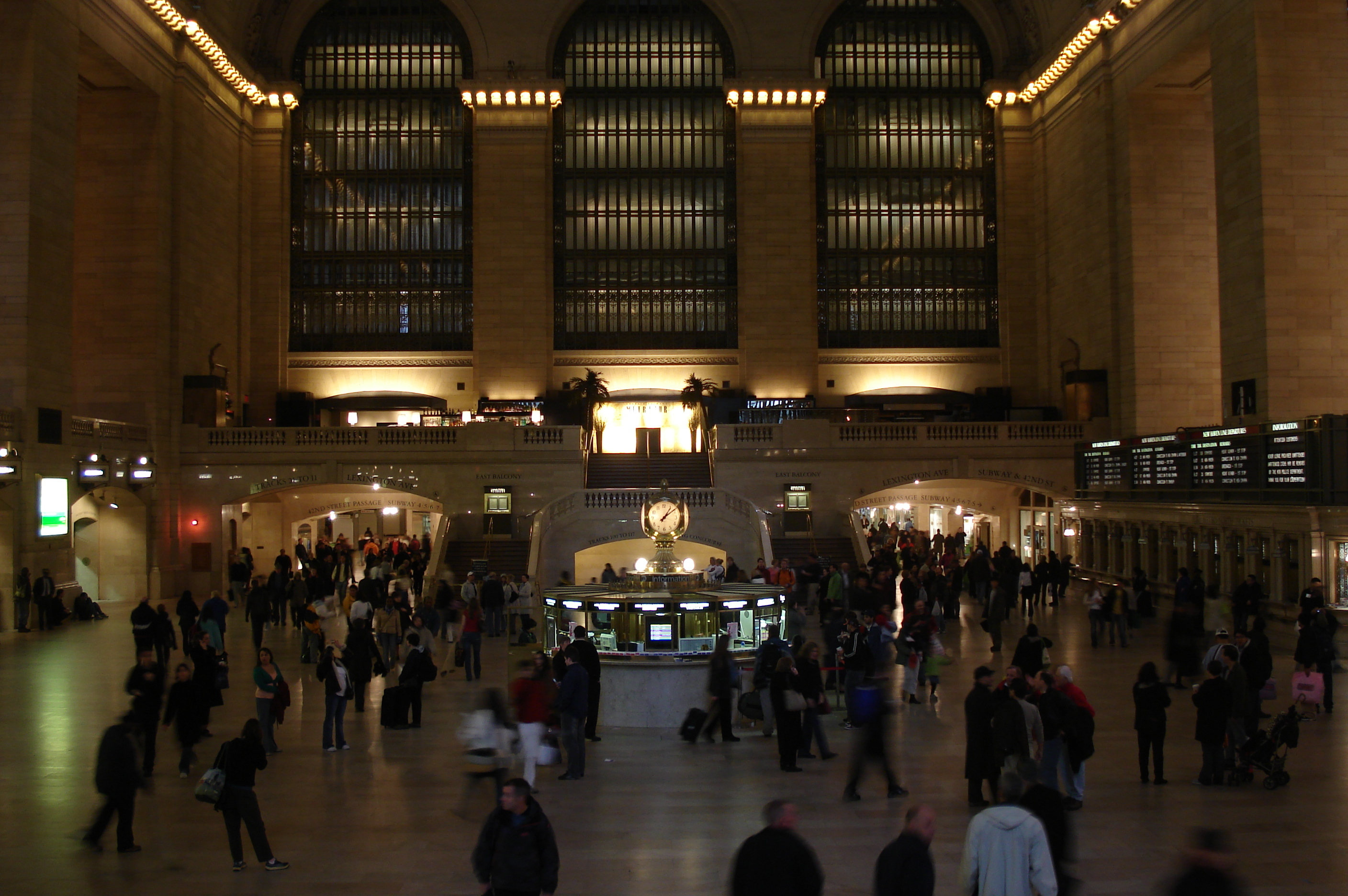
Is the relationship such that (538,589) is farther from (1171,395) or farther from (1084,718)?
(1171,395)

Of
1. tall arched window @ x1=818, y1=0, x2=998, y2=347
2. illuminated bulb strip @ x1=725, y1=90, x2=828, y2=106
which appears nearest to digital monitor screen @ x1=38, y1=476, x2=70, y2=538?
illuminated bulb strip @ x1=725, y1=90, x2=828, y2=106

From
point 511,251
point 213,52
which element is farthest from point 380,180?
point 213,52

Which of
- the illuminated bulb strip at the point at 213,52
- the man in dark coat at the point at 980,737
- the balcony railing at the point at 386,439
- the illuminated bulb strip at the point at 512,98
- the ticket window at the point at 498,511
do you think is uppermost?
the illuminated bulb strip at the point at 512,98

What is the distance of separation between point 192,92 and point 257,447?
10.7m

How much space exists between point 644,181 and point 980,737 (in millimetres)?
33882

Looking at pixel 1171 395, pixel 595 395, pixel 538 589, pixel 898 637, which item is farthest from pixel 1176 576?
pixel 595 395

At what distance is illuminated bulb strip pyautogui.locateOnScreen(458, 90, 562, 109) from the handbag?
34.0 meters

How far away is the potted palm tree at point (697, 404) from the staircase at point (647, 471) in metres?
4.00

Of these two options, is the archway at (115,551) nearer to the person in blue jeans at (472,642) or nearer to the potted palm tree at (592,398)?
the potted palm tree at (592,398)

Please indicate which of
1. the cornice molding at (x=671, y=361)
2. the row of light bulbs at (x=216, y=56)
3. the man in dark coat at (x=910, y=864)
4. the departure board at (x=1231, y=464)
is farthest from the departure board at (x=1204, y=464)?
the row of light bulbs at (x=216, y=56)

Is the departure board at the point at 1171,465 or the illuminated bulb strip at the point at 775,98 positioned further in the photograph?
the illuminated bulb strip at the point at 775,98

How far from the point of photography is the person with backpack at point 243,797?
7746 millimetres

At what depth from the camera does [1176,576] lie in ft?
78.1

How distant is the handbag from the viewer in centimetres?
762
